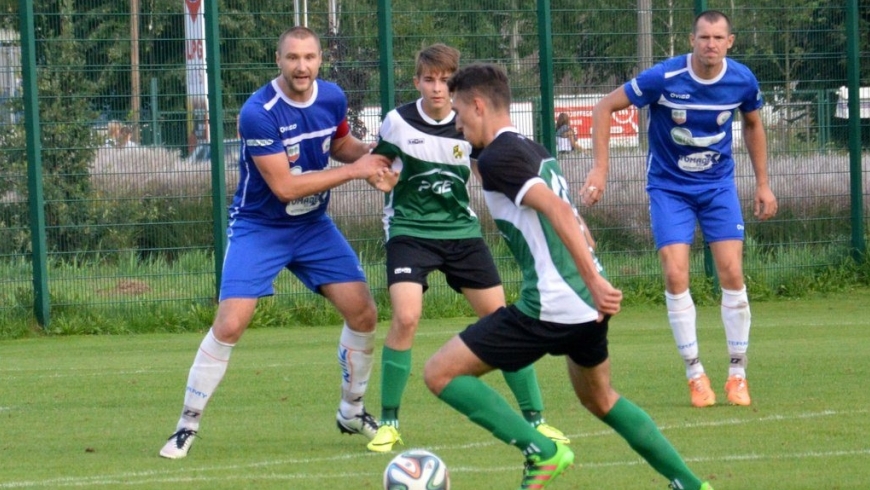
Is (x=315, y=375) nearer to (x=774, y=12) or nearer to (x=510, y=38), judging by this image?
(x=510, y=38)

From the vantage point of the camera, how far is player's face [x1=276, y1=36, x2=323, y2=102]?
7.01 meters

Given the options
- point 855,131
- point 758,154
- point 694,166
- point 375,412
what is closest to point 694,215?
point 694,166

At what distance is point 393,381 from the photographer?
23.8ft

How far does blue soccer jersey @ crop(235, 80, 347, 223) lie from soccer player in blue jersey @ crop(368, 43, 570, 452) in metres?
0.33

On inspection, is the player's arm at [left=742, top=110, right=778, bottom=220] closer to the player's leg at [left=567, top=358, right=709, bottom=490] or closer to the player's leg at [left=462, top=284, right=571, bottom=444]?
the player's leg at [left=462, top=284, right=571, bottom=444]

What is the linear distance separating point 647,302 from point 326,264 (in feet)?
28.1

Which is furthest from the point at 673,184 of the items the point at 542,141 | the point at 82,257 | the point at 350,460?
the point at 82,257

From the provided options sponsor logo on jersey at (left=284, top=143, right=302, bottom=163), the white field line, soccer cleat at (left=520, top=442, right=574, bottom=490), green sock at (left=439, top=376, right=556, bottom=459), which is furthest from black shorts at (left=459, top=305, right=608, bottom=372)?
sponsor logo on jersey at (left=284, top=143, right=302, bottom=163)

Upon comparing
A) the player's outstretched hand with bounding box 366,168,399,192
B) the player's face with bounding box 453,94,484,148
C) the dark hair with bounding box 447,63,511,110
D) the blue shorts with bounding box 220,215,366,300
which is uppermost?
the dark hair with bounding box 447,63,511,110

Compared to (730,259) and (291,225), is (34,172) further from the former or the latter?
(730,259)

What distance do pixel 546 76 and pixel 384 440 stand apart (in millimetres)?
8918

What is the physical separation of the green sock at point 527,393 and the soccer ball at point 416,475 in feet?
5.27

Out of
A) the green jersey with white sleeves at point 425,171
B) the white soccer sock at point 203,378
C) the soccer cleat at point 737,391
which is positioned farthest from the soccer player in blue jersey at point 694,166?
the white soccer sock at point 203,378

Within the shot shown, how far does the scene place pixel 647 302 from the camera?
15391 millimetres
